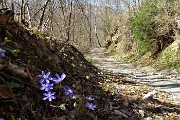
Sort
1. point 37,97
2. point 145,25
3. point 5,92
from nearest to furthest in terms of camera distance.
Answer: point 5,92 → point 37,97 → point 145,25

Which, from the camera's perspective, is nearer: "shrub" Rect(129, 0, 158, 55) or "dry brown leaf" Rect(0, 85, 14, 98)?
"dry brown leaf" Rect(0, 85, 14, 98)

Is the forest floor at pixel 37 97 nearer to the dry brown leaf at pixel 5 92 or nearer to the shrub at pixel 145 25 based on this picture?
the dry brown leaf at pixel 5 92

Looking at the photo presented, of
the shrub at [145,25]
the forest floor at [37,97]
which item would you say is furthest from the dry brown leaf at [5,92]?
the shrub at [145,25]

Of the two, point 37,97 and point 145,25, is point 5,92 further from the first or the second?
point 145,25

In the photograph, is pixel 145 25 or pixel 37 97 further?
pixel 145 25

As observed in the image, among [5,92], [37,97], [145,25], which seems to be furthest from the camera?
[145,25]

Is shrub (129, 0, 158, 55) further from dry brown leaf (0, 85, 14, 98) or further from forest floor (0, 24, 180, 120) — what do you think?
Result: dry brown leaf (0, 85, 14, 98)

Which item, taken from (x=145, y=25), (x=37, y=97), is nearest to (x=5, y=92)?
(x=37, y=97)

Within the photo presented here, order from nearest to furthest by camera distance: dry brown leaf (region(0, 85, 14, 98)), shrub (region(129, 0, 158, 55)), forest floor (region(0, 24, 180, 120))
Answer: dry brown leaf (region(0, 85, 14, 98))
forest floor (region(0, 24, 180, 120))
shrub (region(129, 0, 158, 55))

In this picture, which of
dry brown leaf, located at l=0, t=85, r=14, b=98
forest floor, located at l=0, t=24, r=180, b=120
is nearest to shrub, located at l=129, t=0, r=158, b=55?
forest floor, located at l=0, t=24, r=180, b=120

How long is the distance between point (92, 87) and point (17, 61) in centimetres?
200

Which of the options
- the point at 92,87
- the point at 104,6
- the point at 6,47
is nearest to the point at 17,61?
the point at 6,47

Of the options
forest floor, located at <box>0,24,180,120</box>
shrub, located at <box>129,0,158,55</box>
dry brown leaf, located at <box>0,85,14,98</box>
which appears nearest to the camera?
dry brown leaf, located at <box>0,85,14,98</box>

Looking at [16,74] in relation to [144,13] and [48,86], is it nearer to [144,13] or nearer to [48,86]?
[48,86]
